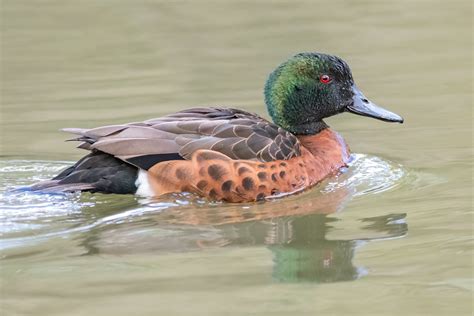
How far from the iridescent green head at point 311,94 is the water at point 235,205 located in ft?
1.46

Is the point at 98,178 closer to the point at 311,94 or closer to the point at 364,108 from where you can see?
the point at 311,94

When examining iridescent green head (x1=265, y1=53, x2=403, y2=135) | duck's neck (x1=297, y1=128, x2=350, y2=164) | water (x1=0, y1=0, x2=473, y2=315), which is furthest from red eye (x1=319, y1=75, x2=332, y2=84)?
water (x1=0, y1=0, x2=473, y2=315)

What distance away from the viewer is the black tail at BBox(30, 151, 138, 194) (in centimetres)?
712

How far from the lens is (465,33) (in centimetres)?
1208

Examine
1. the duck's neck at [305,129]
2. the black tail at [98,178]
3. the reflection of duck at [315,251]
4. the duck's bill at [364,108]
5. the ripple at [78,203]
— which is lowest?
the reflection of duck at [315,251]

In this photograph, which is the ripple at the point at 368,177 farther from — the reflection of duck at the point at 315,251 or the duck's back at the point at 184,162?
the reflection of duck at the point at 315,251

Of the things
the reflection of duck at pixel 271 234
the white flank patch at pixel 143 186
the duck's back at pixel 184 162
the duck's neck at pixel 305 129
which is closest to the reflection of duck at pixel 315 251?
the reflection of duck at pixel 271 234

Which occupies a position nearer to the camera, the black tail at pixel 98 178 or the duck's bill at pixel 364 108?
the black tail at pixel 98 178

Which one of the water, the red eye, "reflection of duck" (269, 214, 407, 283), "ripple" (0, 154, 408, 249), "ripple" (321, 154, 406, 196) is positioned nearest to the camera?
the water

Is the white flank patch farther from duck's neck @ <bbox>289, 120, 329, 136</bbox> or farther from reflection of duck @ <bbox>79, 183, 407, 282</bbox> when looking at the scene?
duck's neck @ <bbox>289, 120, 329, 136</bbox>

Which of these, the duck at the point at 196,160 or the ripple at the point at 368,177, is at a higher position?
the duck at the point at 196,160

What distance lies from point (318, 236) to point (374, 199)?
94cm

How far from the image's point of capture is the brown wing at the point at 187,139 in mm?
7141

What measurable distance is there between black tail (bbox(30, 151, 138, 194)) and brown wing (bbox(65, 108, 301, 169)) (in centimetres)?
11
